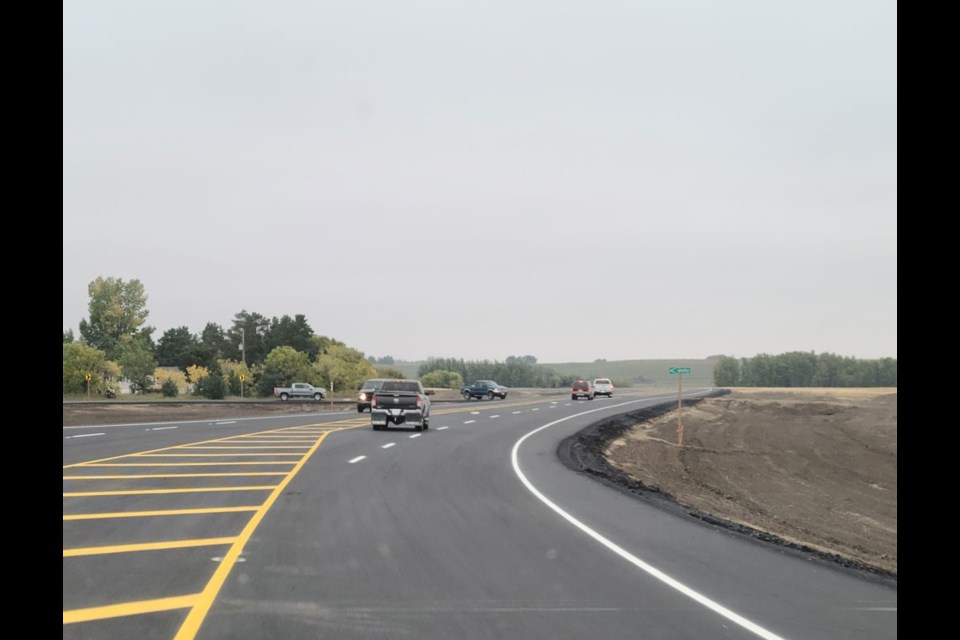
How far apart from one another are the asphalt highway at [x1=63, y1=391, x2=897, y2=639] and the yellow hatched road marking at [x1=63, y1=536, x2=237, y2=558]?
0.10ft

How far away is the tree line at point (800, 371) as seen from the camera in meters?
151

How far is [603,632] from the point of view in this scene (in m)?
6.52

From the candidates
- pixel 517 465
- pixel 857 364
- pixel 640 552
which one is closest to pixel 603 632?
pixel 640 552

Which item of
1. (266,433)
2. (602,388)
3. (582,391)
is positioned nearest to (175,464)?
(266,433)

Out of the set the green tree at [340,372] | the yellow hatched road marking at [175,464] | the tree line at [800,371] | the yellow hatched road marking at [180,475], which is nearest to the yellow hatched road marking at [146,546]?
the yellow hatched road marking at [180,475]

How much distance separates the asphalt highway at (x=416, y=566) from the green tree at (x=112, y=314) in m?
96.0

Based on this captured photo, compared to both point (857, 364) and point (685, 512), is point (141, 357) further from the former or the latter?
point (857, 364)

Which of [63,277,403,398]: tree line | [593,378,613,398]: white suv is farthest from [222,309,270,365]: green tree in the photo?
[593,378,613,398]: white suv

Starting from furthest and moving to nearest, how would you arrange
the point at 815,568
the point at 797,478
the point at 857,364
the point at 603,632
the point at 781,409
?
the point at 857,364 → the point at 781,409 → the point at 797,478 → the point at 815,568 → the point at 603,632

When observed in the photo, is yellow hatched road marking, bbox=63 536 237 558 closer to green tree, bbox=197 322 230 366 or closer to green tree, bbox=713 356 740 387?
green tree, bbox=197 322 230 366

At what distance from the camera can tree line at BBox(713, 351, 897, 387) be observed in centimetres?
15138

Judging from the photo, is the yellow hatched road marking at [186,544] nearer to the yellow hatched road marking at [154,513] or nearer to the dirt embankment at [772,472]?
the yellow hatched road marking at [154,513]
